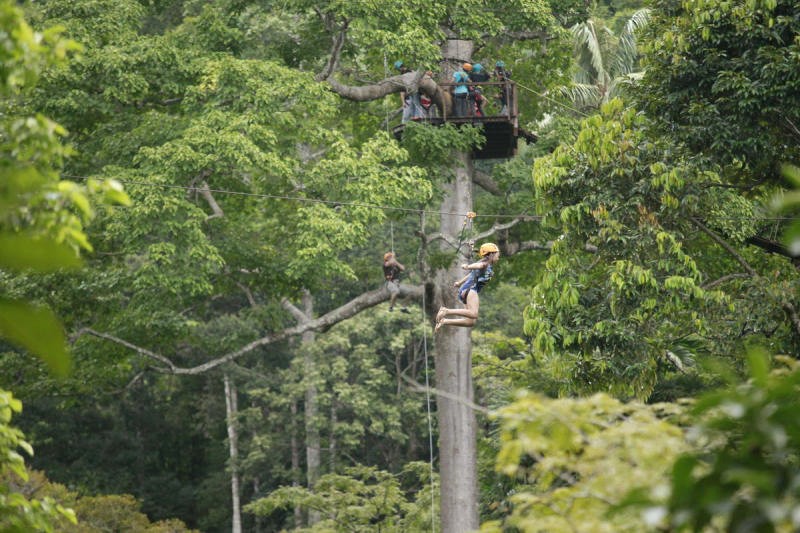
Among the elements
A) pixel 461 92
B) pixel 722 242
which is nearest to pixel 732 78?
pixel 722 242

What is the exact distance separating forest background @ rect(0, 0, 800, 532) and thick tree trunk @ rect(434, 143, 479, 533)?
0.41 meters

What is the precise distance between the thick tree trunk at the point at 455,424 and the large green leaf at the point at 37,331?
12.5 metres

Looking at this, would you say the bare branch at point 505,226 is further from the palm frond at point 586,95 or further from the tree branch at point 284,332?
the palm frond at point 586,95

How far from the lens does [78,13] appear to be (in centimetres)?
1297

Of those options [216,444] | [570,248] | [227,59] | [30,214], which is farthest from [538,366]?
[216,444]

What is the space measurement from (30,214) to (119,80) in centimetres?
844

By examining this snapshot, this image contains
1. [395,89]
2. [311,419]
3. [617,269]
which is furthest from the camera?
[311,419]

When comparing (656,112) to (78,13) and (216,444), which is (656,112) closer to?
(78,13)

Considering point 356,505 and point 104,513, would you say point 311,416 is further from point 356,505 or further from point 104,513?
point 356,505

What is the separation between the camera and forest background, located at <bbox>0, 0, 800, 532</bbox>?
3656mm

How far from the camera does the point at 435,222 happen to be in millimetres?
19438

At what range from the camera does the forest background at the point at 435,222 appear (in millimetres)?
3656

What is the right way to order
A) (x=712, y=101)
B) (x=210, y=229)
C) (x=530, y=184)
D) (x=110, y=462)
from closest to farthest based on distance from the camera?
(x=712, y=101)
(x=210, y=229)
(x=530, y=184)
(x=110, y=462)

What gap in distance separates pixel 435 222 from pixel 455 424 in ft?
20.5
